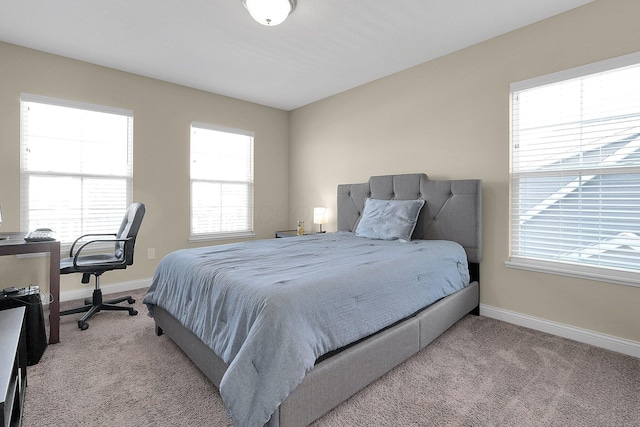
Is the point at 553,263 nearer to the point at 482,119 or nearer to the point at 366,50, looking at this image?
the point at 482,119

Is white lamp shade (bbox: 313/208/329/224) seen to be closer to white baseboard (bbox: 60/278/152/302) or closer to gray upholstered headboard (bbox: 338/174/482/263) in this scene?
gray upholstered headboard (bbox: 338/174/482/263)

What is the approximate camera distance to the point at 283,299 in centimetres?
138

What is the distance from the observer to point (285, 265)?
6.44ft

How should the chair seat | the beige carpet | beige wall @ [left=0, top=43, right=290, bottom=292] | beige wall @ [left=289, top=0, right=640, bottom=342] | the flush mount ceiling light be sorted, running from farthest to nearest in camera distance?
beige wall @ [left=0, top=43, right=290, bottom=292] < the chair seat < beige wall @ [left=289, top=0, right=640, bottom=342] < the flush mount ceiling light < the beige carpet

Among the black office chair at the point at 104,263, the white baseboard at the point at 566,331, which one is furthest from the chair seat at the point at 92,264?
the white baseboard at the point at 566,331

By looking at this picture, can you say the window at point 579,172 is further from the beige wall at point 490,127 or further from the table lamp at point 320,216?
the table lamp at point 320,216

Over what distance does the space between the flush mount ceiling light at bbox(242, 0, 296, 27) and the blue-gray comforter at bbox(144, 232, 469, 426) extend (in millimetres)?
1783

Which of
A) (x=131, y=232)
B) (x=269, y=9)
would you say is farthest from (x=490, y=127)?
(x=131, y=232)

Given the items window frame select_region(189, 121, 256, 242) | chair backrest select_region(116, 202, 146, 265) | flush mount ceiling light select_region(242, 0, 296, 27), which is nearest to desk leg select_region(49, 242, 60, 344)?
chair backrest select_region(116, 202, 146, 265)

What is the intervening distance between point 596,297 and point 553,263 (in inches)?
13.9

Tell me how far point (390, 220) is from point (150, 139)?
10.1 ft

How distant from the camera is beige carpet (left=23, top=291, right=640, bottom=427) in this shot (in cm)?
154

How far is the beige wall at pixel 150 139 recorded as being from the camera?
9.82ft

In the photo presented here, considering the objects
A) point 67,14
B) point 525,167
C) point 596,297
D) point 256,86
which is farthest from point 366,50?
point 596,297
